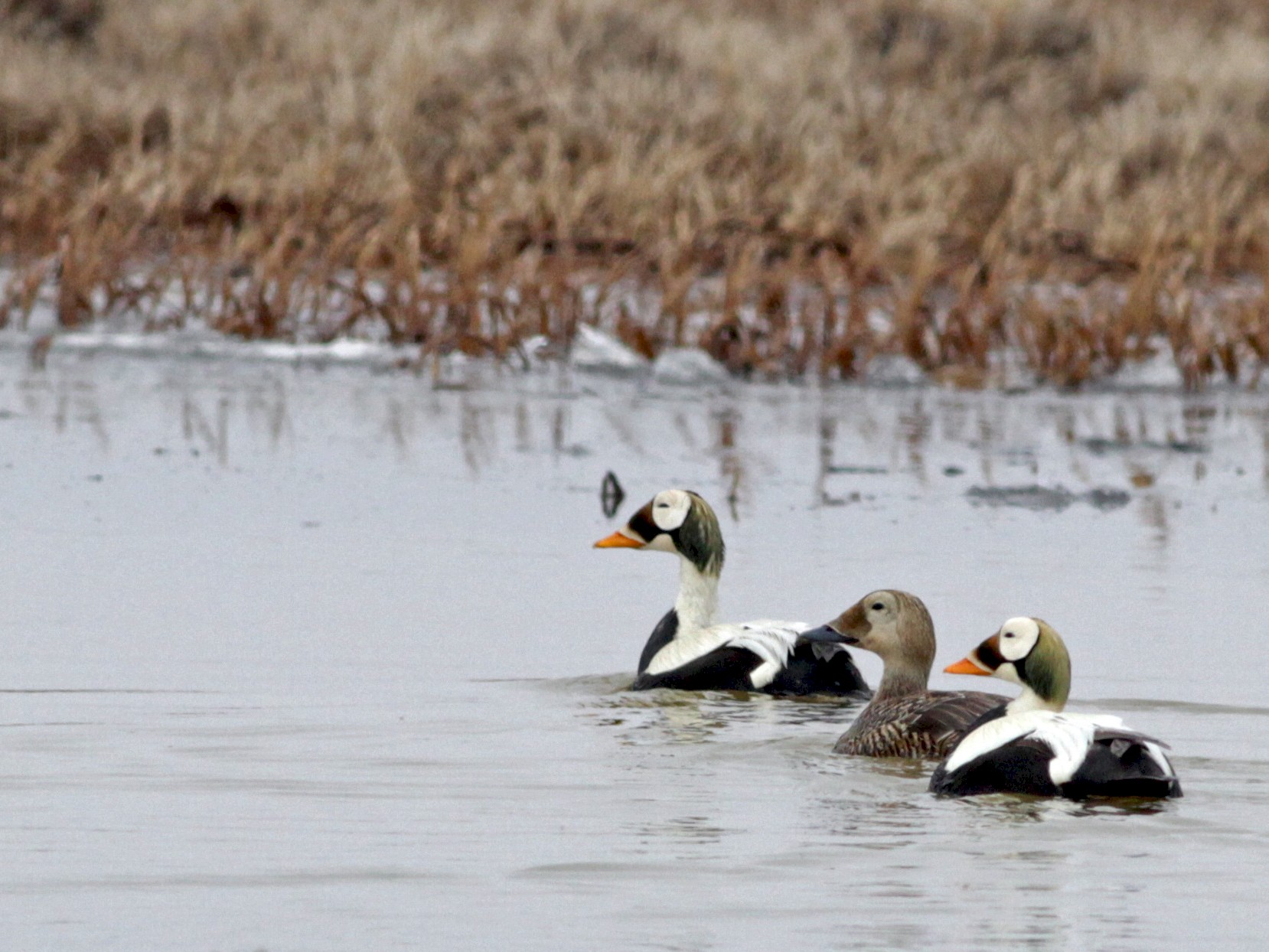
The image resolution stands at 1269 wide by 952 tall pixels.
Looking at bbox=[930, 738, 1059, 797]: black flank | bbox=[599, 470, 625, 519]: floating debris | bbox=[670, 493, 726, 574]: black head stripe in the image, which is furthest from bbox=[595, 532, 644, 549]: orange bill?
bbox=[930, 738, 1059, 797]: black flank

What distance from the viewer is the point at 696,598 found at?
8.61 metres

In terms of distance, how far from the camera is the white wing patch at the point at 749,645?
7.95 metres

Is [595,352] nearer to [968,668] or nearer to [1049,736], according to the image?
[968,668]

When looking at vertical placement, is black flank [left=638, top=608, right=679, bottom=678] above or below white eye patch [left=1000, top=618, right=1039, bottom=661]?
below

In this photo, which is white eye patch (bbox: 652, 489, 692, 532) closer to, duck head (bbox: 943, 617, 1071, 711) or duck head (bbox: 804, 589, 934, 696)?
duck head (bbox: 804, 589, 934, 696)

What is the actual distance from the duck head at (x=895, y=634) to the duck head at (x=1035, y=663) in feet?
2.54

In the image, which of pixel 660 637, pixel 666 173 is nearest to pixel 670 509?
pixel 660 637

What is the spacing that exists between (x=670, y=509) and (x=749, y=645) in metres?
0.90

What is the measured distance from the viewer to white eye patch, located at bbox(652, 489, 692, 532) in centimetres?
879

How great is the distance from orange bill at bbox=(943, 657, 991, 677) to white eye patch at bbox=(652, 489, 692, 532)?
6.14 ft

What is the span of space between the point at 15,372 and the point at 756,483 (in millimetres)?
5520

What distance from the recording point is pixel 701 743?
23.4 feet

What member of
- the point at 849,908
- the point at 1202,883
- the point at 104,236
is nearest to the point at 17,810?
the point at 849,908

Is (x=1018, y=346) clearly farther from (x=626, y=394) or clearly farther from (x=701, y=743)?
(x=701, y=743)
